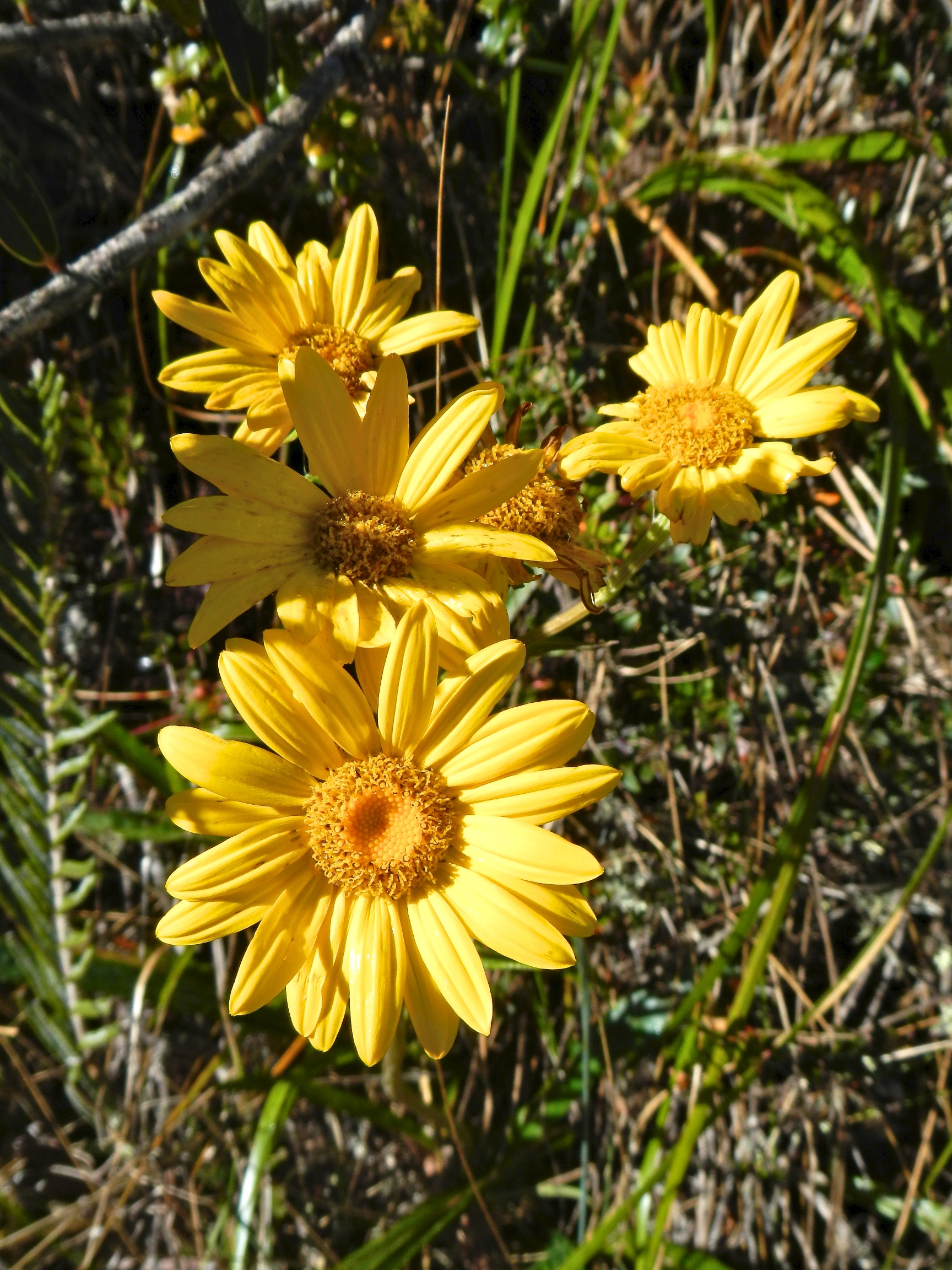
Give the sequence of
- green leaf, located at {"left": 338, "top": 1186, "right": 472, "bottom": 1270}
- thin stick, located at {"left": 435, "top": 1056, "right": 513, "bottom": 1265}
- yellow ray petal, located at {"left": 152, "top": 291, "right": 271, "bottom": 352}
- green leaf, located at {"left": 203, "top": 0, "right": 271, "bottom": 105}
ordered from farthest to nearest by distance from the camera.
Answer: green leaf, located at {"left": 338, "top": 1186, "right": 472, "bottom": 1270}, thin stick, located at {"left": 435, "top": 1056, "right": 513, "bottom": 1265}, green leaf, located at {"left": 203, "top": 0, "right": 271, "bottom": 105}, yellow ray petal, located at {"left": 152, "top": 291, "right": 271, "bottom": 352}

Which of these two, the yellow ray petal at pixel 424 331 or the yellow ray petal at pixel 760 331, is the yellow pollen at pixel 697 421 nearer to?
the yellow ray petal at pixel 760 331

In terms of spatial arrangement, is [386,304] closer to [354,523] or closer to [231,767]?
[354,523]

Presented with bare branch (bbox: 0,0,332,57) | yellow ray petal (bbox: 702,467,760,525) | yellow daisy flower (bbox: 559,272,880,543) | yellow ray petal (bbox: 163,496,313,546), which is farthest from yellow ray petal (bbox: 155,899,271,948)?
bare branch (bbox: 0,0,332,57)

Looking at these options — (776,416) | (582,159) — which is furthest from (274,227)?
(776,416)

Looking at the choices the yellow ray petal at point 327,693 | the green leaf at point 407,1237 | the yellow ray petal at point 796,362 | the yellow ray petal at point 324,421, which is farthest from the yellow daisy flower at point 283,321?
the green leaf at point 407,1237

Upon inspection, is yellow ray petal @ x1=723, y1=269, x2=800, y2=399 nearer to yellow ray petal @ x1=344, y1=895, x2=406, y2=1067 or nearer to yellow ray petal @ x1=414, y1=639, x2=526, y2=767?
yellow ray petal @ x1=414, y1=639, x2=526, y2=767

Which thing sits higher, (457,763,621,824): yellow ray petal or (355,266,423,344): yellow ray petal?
(355,266,423,344): yellow ray petal

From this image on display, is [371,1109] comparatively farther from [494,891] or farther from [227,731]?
[494,891]
